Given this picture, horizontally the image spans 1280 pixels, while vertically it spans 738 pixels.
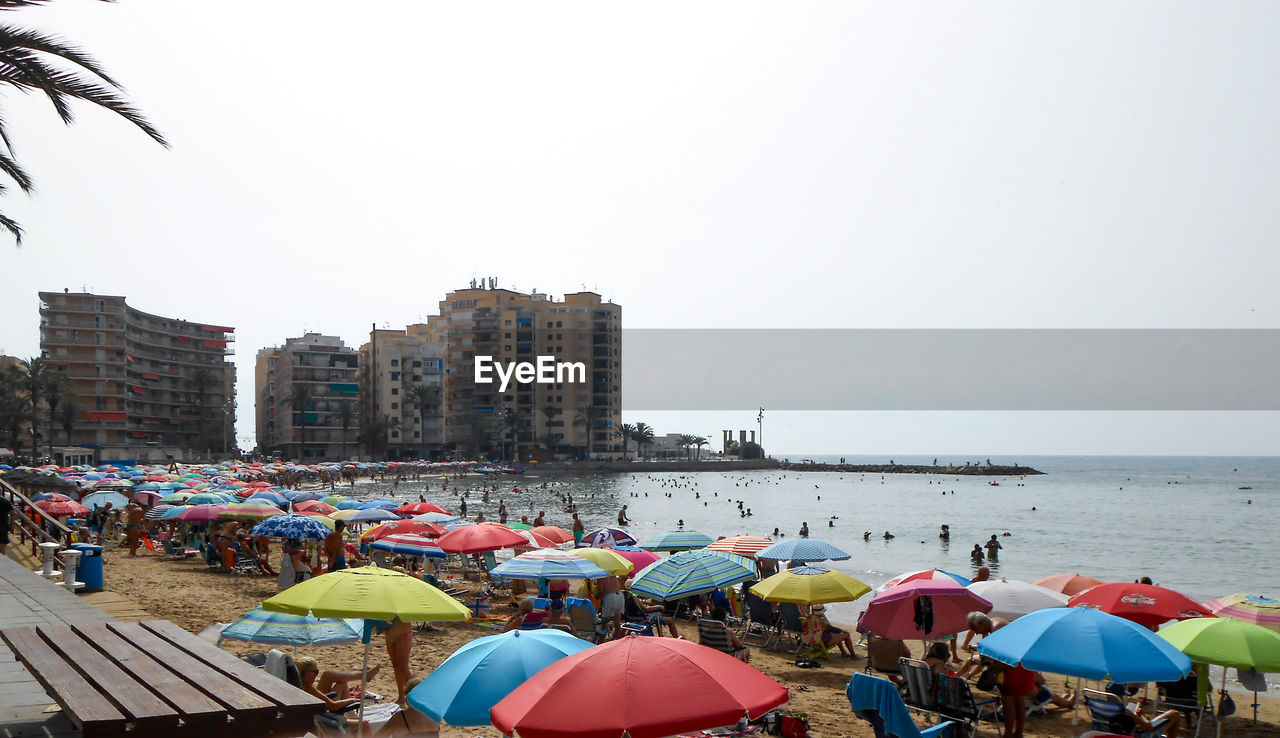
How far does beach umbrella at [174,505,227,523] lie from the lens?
2249cm

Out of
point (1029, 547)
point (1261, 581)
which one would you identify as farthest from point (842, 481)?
point (1261, 581)

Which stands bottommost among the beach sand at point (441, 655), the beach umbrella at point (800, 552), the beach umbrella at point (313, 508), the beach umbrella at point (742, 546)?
the beach sand at point (441, 655)

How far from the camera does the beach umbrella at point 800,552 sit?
15.9 m

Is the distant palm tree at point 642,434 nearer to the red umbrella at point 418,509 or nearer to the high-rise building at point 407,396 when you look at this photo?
the high-rise building at point 407,396

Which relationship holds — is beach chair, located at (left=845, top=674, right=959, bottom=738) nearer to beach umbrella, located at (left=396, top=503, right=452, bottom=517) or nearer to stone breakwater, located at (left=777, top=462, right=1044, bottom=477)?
beach umbrella, located at (left=396, top=503, right=452, bottom=517)

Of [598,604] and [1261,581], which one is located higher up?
[598,604]

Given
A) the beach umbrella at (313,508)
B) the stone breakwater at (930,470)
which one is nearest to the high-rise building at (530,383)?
the stone breakwater at (930,470)

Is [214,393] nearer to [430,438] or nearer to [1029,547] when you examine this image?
[430,438]

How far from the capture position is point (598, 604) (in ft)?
50.5

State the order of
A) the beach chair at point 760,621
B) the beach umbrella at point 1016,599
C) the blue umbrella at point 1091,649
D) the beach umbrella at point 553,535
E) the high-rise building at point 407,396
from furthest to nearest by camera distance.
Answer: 1. the high-rise building at point 407,396
2. the beach umbrella at point 553,535
3. the beach chair at point 760,621
4. the beach umbrella at point 1016,599
5. the blue umbrella at point 1091,649

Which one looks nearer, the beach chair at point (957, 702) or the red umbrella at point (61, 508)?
the beach chair at point (957, 702)

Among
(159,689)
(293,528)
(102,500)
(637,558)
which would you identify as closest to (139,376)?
(102,500)

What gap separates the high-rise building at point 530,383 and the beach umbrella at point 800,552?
118114 mm

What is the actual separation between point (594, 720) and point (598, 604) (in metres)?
10.8
